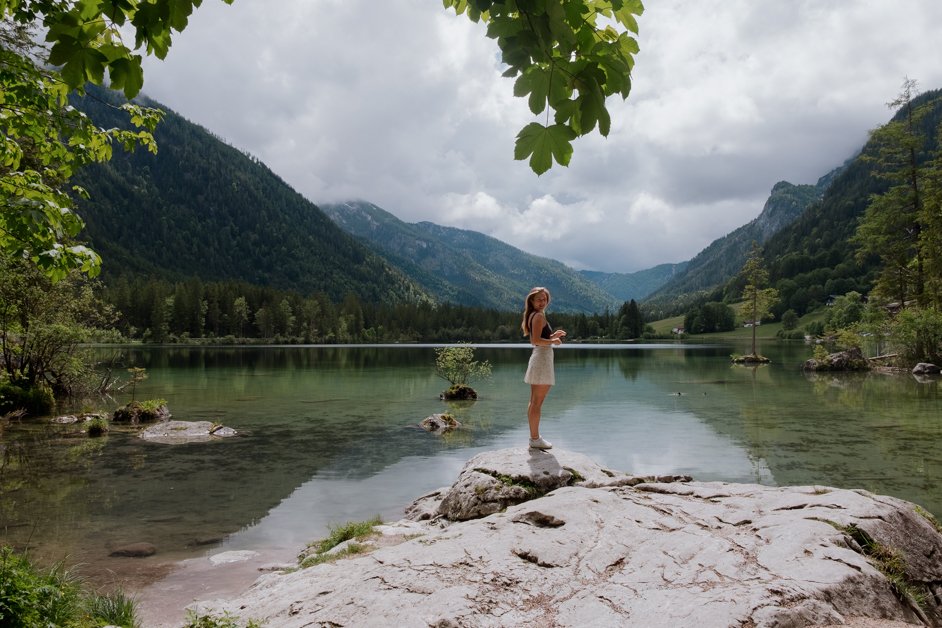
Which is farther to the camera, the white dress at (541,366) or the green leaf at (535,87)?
the white dress at (541,366)

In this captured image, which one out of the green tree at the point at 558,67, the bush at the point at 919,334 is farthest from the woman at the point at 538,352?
the bush at the point at 919,334

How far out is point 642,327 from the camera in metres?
200

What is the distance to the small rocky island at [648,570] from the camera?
4923 mm

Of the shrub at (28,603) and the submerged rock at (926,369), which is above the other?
the shrub at (28,603)

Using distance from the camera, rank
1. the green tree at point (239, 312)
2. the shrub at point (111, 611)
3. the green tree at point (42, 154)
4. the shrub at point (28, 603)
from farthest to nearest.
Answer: the green tree at point (239, 312) < the shrub at point (111, 611) < the green tree at point (42, 154) < the shrub at point (28, 603)

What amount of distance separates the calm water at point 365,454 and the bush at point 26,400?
5.57 m

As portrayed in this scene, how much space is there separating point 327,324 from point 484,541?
17679 cm

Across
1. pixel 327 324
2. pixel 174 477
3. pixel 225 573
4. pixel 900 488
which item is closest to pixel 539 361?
pixel 225 573

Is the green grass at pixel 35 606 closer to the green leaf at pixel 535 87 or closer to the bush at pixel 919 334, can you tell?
the green leaf at pixel 535 87

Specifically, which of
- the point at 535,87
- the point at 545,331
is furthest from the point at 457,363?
the point at 535,87

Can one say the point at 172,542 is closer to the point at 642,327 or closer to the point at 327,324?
the point at 327,324

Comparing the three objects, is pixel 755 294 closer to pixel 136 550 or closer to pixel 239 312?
pixel 136 550

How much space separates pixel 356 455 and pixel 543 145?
1985cm

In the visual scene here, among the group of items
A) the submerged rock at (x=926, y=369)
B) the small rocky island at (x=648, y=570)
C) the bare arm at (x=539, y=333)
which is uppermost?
the bare arm at (x=539, y=333)
